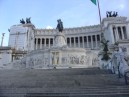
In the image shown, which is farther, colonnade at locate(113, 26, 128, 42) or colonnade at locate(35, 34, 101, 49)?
colonnade at locate(35, 34, 101, 49)

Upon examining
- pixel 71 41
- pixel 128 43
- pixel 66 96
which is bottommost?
pixel 66 96

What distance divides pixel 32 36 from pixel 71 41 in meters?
12.4

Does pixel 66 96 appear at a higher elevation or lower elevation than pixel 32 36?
lower

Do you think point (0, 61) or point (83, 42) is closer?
point (0, 61)

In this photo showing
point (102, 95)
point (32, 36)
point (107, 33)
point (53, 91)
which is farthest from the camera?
point (32, 36)

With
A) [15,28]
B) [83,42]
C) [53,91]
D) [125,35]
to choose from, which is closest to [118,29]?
[125,35]

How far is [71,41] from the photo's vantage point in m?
61.8

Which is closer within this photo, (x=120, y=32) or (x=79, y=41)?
(x=120, y=32)

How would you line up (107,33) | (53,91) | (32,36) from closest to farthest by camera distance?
(53,91)
(107,33)
(32,36)

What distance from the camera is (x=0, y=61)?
39.5 m

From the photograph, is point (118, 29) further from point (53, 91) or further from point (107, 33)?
point (53, 91)

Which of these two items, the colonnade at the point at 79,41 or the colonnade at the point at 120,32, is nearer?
the colonnade at the point at 120,32

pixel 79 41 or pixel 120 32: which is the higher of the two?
pixel 120 32

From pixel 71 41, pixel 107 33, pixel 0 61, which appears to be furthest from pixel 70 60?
pixel 71 41
